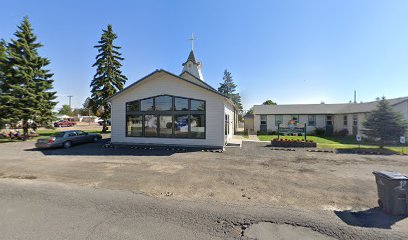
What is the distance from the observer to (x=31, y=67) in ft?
70.4

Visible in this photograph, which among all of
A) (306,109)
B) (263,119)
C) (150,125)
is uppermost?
(306,109)

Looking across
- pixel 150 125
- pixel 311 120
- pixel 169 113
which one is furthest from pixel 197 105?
pixel 311 120

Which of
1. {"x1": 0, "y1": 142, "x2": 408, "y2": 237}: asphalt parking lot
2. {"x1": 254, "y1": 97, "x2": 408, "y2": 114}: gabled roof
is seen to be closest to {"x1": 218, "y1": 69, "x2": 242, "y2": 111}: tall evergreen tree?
{"x1": 254, "y1": 97, "x2": 408, "y2": 114}: gabled roof

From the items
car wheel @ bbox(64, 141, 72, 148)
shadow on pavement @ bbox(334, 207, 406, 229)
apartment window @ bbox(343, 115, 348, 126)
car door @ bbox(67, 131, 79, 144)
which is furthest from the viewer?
apartment window @ bbox(343, 115, 348, 126)

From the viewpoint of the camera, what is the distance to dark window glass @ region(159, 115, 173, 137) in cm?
1529

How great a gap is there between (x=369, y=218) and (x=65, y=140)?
18.7 meters

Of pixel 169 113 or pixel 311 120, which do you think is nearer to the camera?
pixel 169 113

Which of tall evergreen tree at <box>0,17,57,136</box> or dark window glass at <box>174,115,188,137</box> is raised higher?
tall evergreen tree at <box>0,17,57,136</box>

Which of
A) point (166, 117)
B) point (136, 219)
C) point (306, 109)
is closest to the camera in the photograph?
point (136, 219)

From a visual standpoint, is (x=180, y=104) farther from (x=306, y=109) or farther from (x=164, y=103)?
(x=306, y=109)

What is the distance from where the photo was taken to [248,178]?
7383 millimetres

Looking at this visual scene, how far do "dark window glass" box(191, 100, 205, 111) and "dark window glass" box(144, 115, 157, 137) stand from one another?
332 centimetres

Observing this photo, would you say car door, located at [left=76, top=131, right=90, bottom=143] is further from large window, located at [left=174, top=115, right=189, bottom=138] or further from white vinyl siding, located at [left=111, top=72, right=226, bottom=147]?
large window, located at [left=174, top=115, right=189, bottom=138]

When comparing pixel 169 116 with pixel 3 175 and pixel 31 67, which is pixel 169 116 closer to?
pixel 3 175
